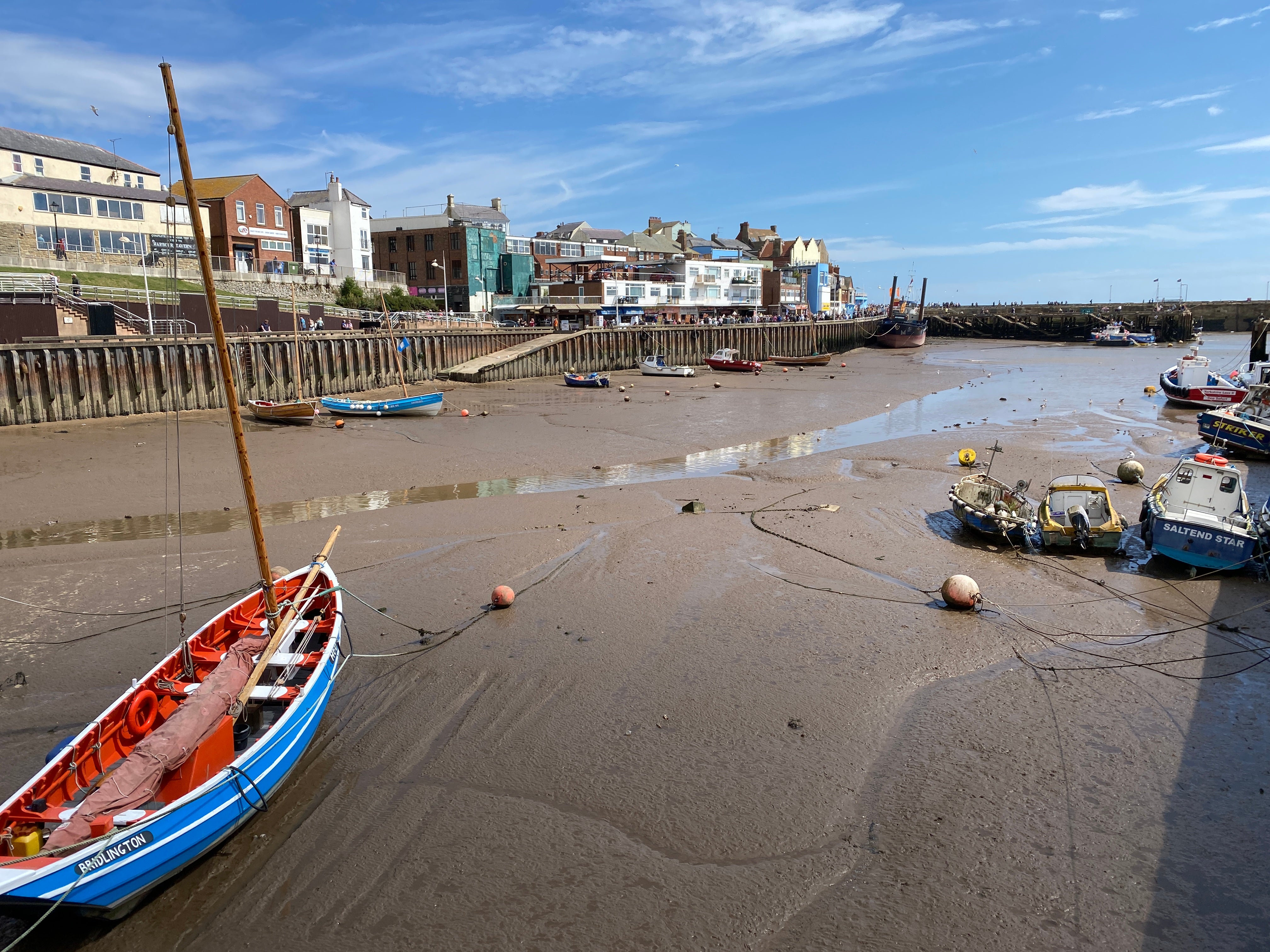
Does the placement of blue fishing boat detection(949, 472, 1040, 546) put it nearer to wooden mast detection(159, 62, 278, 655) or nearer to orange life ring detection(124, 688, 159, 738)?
wooden mast detection(159, 62, 278, 655)

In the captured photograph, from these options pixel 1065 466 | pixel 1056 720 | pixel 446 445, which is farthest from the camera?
pixel 446 445

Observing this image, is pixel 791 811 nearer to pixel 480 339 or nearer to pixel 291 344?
pixel 291 344

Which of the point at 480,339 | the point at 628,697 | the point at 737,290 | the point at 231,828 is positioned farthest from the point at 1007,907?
the point at 737,290

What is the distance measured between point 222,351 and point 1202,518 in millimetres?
17635

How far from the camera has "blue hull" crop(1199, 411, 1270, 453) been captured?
26844mm

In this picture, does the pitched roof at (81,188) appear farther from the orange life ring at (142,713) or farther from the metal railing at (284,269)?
the orange life ring at (142,713)

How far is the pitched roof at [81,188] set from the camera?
1925 inches

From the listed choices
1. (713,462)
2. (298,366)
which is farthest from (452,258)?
(713,462)

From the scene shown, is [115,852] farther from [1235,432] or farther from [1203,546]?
[1235,432]

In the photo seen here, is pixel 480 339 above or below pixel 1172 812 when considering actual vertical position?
above

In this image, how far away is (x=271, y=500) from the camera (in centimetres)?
2069

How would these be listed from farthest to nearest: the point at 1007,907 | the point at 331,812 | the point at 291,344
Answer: the point at 291,344 < the point at 331,812 < the point at 1007,907

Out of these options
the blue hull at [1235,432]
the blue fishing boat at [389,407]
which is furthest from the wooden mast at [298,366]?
the blue hull at [1235,432]

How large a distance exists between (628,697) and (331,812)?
12.6 ft
